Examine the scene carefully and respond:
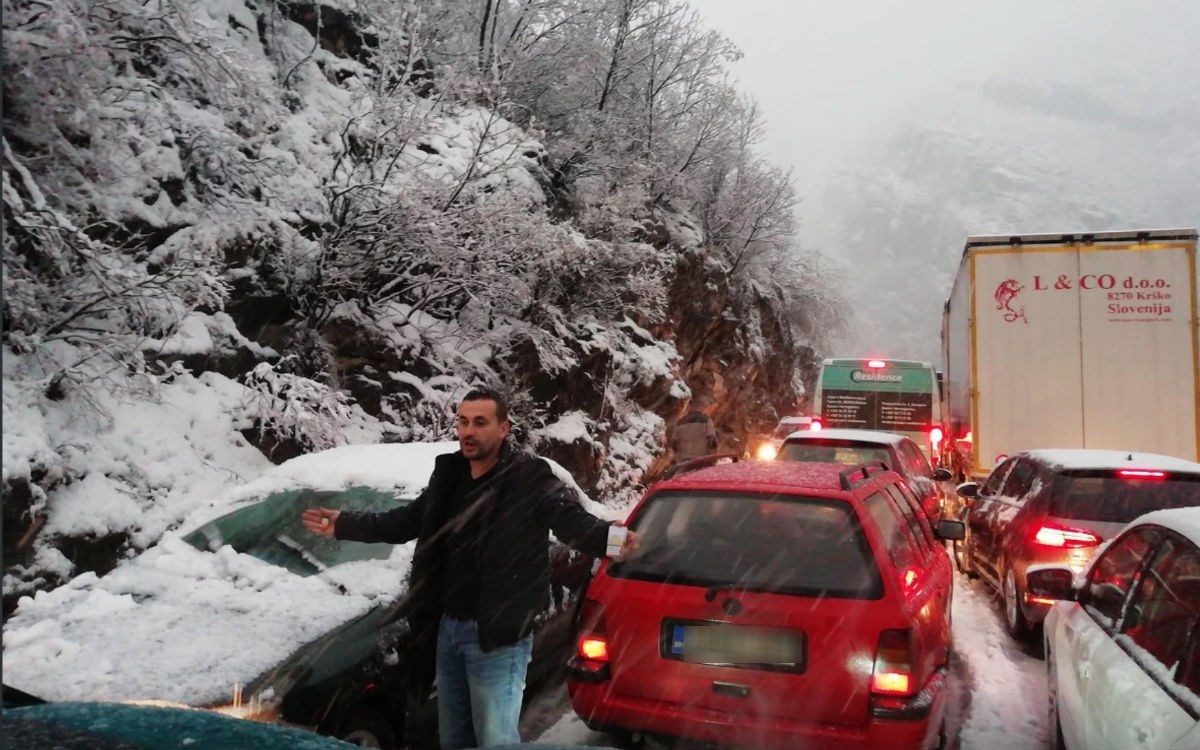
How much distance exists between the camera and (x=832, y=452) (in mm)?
8836

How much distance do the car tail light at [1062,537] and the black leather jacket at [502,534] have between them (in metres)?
4.36

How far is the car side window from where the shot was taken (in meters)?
6.89

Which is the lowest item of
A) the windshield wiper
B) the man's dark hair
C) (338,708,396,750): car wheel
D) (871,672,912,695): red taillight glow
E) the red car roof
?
(338,708,396,750): car wheel

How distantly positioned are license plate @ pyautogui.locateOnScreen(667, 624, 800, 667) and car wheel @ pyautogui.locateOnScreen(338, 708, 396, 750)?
1327 mm

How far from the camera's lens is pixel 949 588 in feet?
16.9

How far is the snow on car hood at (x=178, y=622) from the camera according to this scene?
3074 millimetres

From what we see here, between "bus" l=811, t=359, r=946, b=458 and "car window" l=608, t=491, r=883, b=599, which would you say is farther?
"bus" l=811, t=359, r=946, b=458

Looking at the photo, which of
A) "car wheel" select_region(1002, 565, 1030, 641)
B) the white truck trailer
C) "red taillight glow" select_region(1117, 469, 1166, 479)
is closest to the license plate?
"car wheel" select_region(1002, 565, 1030, 641)

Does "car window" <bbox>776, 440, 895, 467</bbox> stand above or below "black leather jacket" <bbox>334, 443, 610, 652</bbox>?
above

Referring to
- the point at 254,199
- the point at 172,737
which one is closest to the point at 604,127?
the point at 254,199

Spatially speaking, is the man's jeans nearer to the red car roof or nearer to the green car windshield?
the green car windshield

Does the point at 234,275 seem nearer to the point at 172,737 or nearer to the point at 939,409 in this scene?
the point at 172,737

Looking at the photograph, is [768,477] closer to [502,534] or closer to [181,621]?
[502,534]

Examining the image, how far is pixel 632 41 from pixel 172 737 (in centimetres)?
1817
